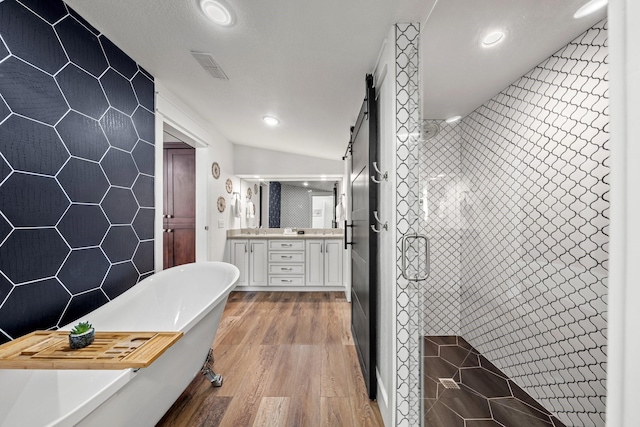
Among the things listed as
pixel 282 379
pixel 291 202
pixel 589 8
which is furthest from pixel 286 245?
pixel 589 8

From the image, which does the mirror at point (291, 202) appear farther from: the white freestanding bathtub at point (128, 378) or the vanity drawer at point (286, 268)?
the white freestanding bathtub at point (128, 378)

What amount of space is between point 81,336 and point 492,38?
2107mm

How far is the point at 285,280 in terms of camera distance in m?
3.75

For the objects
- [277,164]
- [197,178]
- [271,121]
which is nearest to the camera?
[271,121]

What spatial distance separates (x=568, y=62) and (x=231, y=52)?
66.5 inches

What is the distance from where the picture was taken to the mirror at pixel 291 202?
159 inches

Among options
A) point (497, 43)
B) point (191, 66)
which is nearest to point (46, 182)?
point (191, 66)

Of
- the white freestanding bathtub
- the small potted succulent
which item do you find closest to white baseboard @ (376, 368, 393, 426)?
the white freestanding bathtub

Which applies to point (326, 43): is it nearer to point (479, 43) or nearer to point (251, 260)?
point (479, 43)

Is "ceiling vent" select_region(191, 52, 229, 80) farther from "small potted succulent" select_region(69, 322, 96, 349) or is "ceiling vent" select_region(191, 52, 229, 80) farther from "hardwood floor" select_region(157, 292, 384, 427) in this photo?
"hardwood floor" select_region(157, 292, 384, 427)

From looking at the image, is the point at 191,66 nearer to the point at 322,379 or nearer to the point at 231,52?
the point at 231,52

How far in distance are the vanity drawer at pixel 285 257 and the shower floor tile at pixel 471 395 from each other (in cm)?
233

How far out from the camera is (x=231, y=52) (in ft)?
5.19

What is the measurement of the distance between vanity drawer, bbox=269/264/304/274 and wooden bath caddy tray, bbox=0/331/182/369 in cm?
271
